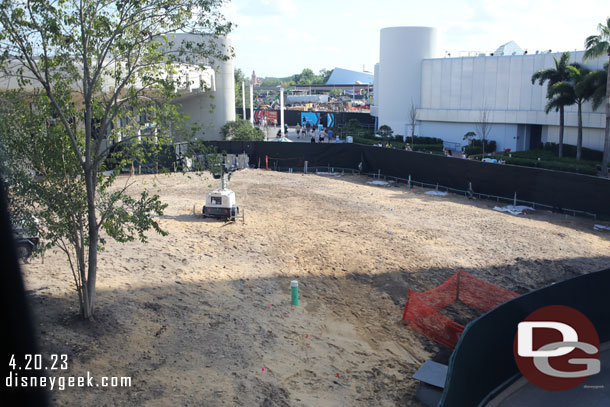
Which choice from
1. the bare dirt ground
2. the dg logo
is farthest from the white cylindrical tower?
the dg logo

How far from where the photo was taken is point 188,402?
9.59 meters

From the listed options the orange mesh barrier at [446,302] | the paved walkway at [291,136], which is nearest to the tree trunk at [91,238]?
the orange mesh barrier at [446,302]

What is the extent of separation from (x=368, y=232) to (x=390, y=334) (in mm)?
8654

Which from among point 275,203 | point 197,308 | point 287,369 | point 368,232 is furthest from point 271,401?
point 275,203

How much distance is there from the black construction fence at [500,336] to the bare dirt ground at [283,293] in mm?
1784

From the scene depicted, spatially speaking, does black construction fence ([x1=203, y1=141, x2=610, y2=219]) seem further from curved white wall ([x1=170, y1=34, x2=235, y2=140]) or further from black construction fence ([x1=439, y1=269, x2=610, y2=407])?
black construction fence ([x1=439, y1=269, x2=610, y2=407])

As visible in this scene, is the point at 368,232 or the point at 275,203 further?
the point at 275,203

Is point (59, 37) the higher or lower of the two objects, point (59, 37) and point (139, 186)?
the higher

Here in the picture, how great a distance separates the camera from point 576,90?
38812 mm

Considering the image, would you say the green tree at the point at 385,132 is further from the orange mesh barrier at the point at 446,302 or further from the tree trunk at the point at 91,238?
the tree trunk at the point at 91,238

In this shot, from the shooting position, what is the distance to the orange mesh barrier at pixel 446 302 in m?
13.5

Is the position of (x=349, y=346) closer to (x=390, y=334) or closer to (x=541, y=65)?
(x=390, y=334)

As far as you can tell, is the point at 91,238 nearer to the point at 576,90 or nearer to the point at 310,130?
the point at 576,90

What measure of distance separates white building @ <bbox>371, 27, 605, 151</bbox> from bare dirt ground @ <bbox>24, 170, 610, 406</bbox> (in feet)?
80.8
